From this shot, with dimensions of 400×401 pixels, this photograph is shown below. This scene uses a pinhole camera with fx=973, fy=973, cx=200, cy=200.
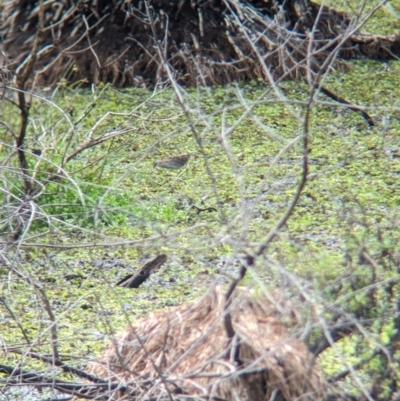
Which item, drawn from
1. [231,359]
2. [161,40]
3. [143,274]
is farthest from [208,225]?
[161,40]

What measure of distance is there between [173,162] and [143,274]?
118cm

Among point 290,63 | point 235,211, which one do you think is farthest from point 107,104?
point 235,211

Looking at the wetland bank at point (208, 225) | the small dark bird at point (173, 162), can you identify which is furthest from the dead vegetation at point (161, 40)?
the small dark bird at point (173, 162)

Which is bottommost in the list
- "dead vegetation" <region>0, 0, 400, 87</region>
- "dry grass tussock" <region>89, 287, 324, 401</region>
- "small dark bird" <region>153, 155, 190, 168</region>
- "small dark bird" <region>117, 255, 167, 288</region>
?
"small dark bird" <region>153, 155, 190, 168</region>

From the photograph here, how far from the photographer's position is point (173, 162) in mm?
4992

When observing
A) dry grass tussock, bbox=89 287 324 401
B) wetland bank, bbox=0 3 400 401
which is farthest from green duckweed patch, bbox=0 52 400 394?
dry grass tussock, bbox=89 287 324 401

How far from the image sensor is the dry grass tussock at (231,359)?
244cm

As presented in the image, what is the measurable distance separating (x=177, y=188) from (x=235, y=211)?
17.6 inches

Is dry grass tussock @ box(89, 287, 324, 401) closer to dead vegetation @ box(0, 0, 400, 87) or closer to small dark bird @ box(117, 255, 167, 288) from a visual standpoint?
small dark bird @ box(117, 255, 167, 288)

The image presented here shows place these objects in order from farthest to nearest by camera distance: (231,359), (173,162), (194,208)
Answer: (173,162)
(194,208)
(231,359)

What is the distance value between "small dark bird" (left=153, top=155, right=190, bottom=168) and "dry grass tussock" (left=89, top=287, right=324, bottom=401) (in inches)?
85.9

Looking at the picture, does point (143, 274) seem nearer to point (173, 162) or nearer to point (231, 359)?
point (173, 162)

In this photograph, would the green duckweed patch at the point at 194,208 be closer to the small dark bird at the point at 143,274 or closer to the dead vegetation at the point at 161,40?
the small dark bird at the point at 143,274

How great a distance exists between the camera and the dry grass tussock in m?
2.44
